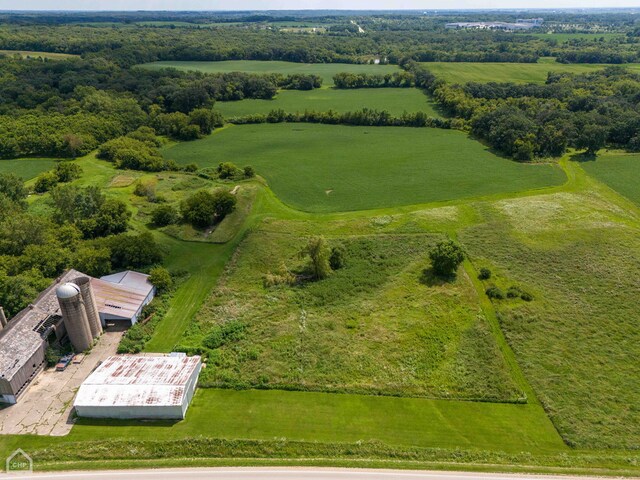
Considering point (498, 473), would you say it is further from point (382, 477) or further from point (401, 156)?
point (401, 156)

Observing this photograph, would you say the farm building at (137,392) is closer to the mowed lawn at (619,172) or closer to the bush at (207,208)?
the bush at (207,208)

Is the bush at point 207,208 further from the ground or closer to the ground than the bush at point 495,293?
further from the ground

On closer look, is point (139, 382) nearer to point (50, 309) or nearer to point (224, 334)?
point (224, 334)

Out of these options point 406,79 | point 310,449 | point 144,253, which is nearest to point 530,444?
point 310,449

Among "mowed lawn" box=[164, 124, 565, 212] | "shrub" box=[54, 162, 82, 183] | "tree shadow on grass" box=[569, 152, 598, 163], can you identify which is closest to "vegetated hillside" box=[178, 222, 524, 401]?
"mowed lawn" box=[164, 124, 565, 212]

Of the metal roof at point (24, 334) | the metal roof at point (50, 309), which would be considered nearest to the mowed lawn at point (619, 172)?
the metal roof at point (50, 309)

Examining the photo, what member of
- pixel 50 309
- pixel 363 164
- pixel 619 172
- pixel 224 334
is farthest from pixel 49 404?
pixel 619 172
